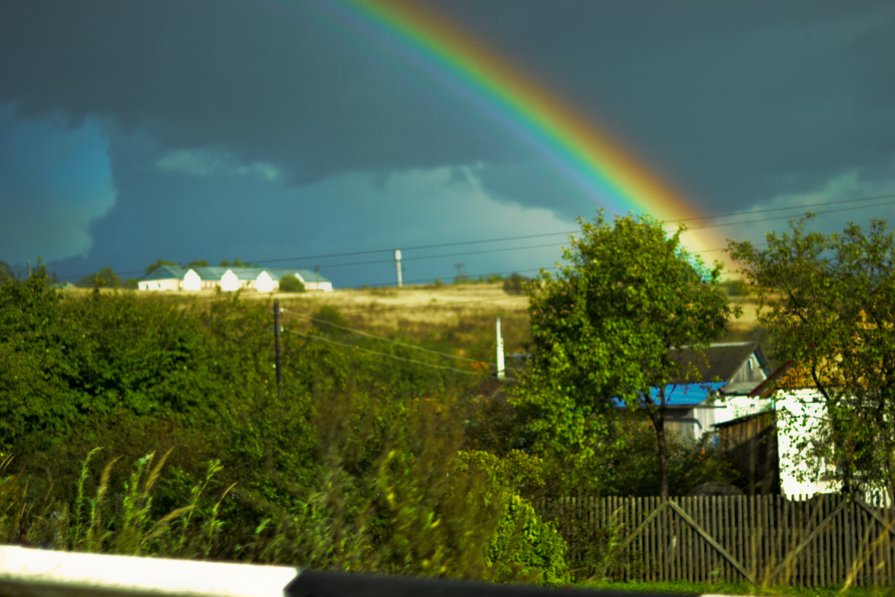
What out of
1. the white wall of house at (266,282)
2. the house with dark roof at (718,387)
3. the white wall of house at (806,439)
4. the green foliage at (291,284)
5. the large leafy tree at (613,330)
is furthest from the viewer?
the green foliage at (291,284)

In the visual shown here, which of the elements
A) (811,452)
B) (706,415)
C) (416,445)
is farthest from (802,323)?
(706,415)

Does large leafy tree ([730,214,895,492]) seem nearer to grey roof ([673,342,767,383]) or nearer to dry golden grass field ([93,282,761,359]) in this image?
grey roof ([673,342,767,383])

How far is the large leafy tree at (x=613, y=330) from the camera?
99.3 feet

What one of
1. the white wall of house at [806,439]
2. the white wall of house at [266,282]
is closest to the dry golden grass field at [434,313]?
the white wall of house at [266,282]

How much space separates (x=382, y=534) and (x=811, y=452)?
19599 mm

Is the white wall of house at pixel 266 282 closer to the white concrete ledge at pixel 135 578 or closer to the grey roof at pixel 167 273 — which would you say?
the grey roof at pixel 167 273

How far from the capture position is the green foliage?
14475cm

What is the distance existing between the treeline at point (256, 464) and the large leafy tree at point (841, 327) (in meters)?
6.38

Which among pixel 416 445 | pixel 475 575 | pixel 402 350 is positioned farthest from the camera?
pixel 402 350

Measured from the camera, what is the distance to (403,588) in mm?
2324

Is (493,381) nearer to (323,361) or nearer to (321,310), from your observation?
(323,361)

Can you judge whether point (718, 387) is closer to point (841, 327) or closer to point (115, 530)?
point (841, 327)

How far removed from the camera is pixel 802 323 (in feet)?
77.1

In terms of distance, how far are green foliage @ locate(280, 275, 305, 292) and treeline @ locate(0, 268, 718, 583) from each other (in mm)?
103620
